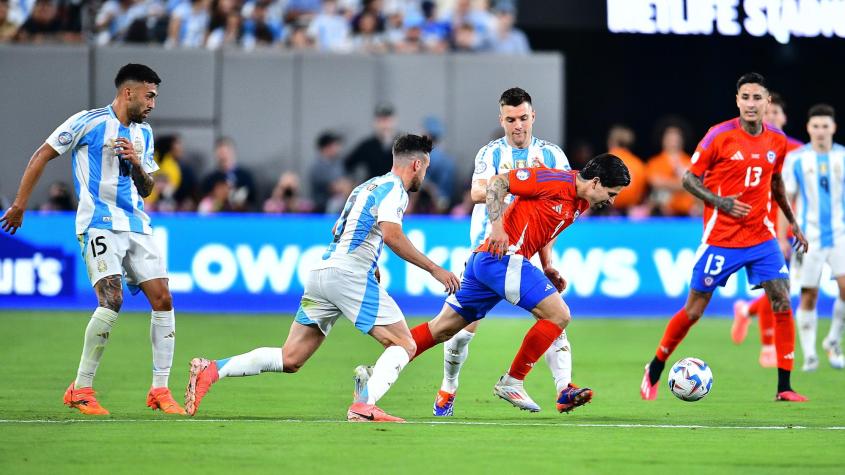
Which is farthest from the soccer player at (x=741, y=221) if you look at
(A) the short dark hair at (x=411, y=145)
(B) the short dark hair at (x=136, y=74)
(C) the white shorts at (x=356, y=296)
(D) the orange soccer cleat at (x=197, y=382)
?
(B) the short dark hair at (x=136, y=74)

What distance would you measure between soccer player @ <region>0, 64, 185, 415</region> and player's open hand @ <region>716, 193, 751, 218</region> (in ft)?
13.4

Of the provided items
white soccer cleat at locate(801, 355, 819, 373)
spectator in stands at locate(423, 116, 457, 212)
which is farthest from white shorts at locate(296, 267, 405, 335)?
spectator in stands at locate(423, 116, 457, 212)

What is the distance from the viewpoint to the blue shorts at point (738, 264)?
10.2 meters

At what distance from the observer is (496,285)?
29.0 ft

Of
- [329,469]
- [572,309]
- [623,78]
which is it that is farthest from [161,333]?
[623,78]

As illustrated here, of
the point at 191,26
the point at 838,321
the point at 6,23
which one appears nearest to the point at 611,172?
the point at 838,321

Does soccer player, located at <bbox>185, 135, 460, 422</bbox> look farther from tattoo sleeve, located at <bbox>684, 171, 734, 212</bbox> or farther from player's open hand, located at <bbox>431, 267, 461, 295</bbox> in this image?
tattoo sleeve, located at <bbox>684, 171, 734, 212</bbox>

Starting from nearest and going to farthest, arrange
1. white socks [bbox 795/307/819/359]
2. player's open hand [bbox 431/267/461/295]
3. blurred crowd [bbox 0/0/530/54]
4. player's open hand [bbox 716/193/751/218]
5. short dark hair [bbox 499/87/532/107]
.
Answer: player's open hand [bbox 431/267/461/295], short dark hair [bbox 499/87/532/107], player's open hand [bbox 716/193/751/218], white socks [bbox 795/307/819/359], blurred crowd [bbox 0/0/530/54]

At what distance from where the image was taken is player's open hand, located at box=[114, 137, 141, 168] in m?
8.72

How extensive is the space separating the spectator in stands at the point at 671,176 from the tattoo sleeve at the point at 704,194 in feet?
27.9

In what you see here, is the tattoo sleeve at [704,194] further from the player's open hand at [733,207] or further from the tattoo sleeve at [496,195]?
the tattoo sleeve at [496,195]

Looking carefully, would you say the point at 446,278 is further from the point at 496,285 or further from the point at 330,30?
the point at 330,30

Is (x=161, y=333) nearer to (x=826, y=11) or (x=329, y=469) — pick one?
(x=329, y=469)

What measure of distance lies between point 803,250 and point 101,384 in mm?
5678
